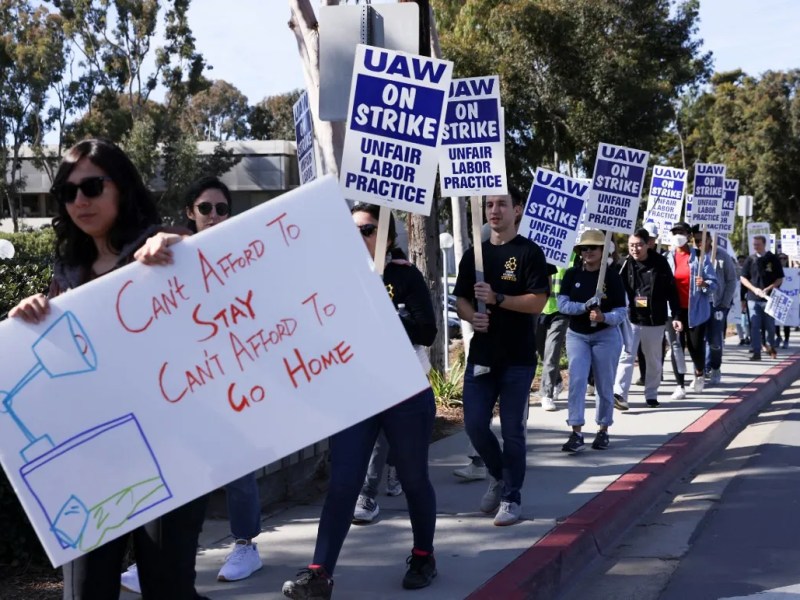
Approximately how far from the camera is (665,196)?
15.5 metres

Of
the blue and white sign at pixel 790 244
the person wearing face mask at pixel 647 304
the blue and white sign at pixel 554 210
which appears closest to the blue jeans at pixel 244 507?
the blue and white sign at pixel 554 210

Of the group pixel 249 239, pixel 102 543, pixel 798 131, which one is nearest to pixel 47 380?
pixel 102 543

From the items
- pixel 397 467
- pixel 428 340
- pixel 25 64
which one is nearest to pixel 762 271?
pixel 428 340

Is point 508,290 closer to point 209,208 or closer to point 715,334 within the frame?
point 209,208

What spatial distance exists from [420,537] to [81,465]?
2.16 m

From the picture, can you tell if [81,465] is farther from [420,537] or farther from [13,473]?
[420,537]

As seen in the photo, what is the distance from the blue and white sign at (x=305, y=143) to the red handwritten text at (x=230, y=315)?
15.3 feet

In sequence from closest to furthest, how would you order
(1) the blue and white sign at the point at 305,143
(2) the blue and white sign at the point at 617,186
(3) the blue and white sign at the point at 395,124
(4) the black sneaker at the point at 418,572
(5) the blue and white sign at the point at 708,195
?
(4) the black sneaker at the point at 418,572 < (3) the blue and white sign at the point at 395,124 < (1) the blue and white sign at the point at 305,143 < (2) the blue and white sign at the point at 617,186 < (5) the blue and white sign at the point at 708,195

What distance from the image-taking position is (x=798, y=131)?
56094mm

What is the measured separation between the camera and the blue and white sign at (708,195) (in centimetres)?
1409

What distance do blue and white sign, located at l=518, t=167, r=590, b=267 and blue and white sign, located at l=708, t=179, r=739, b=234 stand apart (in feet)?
13.8

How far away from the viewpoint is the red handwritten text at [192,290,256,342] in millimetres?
3396

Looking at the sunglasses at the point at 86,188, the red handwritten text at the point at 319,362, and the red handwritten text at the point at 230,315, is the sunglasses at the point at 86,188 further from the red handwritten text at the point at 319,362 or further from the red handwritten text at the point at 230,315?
the red handwritten text at the point at 319,362

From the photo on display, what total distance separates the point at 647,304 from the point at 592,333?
9.26ft
